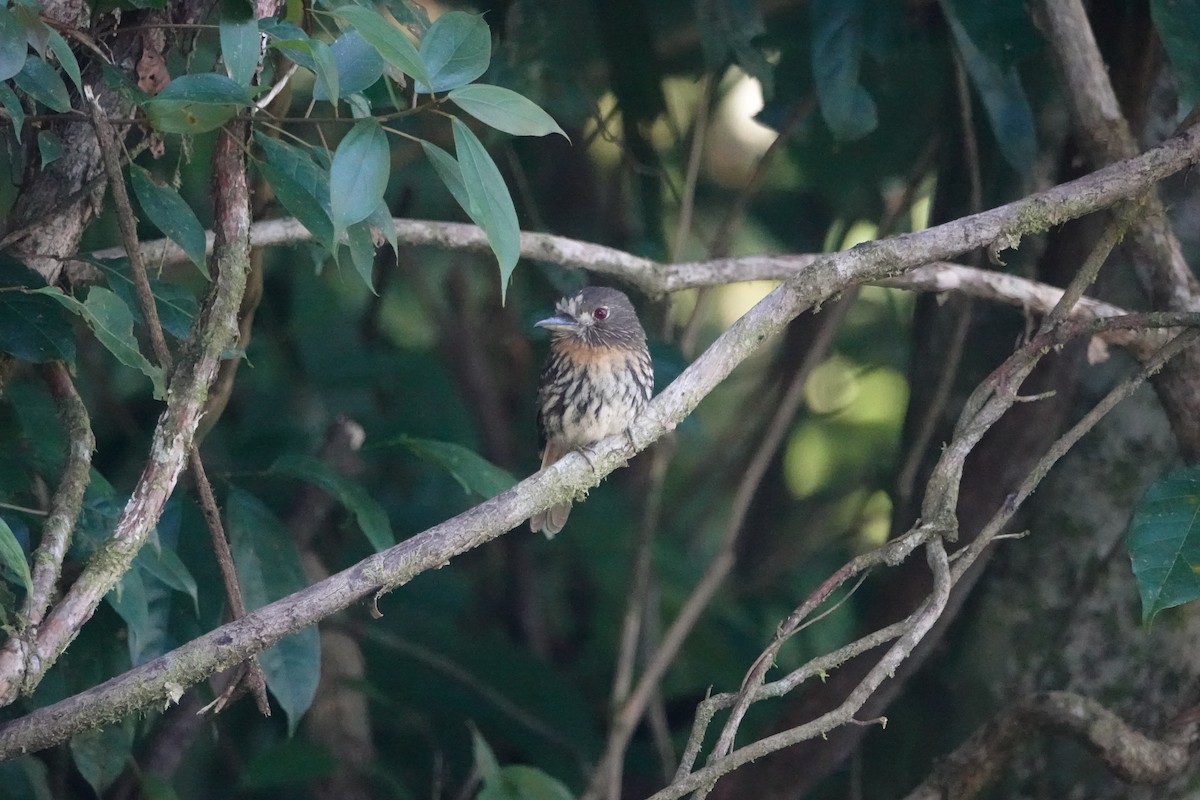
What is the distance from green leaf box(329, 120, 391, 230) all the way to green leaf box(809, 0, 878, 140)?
182cm

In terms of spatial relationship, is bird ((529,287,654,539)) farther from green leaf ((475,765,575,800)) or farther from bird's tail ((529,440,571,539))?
green leaf ((475,765,575,800))

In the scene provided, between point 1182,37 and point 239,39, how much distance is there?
1931mm

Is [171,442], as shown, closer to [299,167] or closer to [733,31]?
[299,167]

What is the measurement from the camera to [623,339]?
12.2ft

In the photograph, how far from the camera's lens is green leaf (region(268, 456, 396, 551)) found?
2.78 m

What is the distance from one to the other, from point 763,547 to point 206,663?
3.67 m

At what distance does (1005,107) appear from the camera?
3.22m

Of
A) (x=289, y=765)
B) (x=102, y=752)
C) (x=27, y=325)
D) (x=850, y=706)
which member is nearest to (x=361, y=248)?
(x=27, y=325)

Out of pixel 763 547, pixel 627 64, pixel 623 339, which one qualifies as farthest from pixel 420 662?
pixel 627 64

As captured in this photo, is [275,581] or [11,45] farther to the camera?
[275,581]

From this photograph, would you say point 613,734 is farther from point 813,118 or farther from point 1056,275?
point 813,118

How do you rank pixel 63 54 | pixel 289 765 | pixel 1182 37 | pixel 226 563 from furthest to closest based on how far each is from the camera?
pixel 289 765 < pixel 1182 37 < pixel 226 563 < pixel 63 54

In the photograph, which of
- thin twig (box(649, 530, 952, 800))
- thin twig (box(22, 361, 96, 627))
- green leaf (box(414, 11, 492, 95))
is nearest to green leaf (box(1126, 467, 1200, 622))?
thin twig (box(649, 530, 952, 800))

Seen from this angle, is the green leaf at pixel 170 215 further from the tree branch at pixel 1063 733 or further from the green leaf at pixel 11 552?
the tree branch at pixel 1063 733
